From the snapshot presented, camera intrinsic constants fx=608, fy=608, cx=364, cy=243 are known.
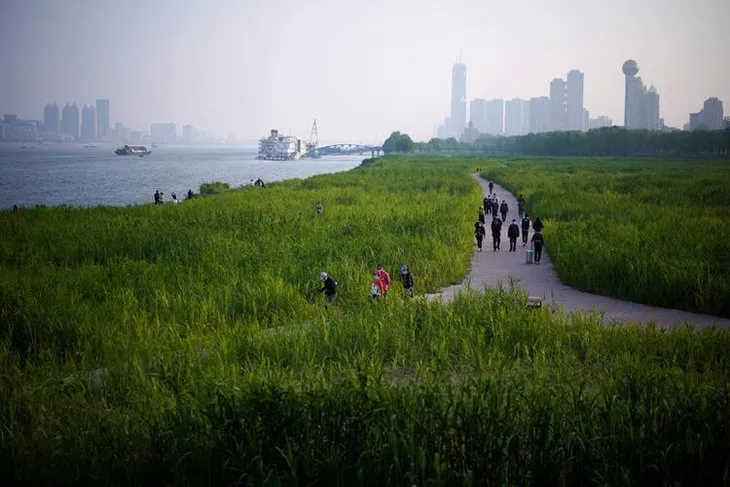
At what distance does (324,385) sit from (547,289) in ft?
32.2

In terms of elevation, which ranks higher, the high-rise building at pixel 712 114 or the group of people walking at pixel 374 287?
the high-rise building at pixel 712 114

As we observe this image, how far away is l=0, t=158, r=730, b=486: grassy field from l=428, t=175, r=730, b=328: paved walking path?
1.32 m

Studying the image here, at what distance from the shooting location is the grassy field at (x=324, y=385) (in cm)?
679

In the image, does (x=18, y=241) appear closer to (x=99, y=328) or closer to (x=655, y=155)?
(x=99, y=328)

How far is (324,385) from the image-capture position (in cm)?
842

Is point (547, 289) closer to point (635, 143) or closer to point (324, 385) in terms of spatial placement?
point (324, 385)

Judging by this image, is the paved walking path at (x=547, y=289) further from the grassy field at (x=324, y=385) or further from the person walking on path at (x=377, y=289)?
the person walking on path at (x=377, y=289)

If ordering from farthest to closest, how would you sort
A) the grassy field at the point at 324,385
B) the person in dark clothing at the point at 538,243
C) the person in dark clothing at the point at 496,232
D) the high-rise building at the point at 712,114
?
the high-rise building at the point at 712,114
the person in dark clothing at the point at 496,232
the person in dark clothing at the point at 538,243
the grassy field at the point at 324,385

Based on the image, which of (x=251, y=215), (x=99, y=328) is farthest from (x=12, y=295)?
(x=251, y=215)

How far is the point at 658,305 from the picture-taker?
14.8 m

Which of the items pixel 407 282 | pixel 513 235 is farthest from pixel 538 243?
pixel 407 282

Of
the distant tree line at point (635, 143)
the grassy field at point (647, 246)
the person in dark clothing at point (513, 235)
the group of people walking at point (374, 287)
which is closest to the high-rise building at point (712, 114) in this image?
the distant tree line at point (635, 143)

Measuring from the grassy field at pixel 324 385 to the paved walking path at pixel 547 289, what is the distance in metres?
1.32

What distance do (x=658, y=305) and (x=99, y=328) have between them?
12.6 m
